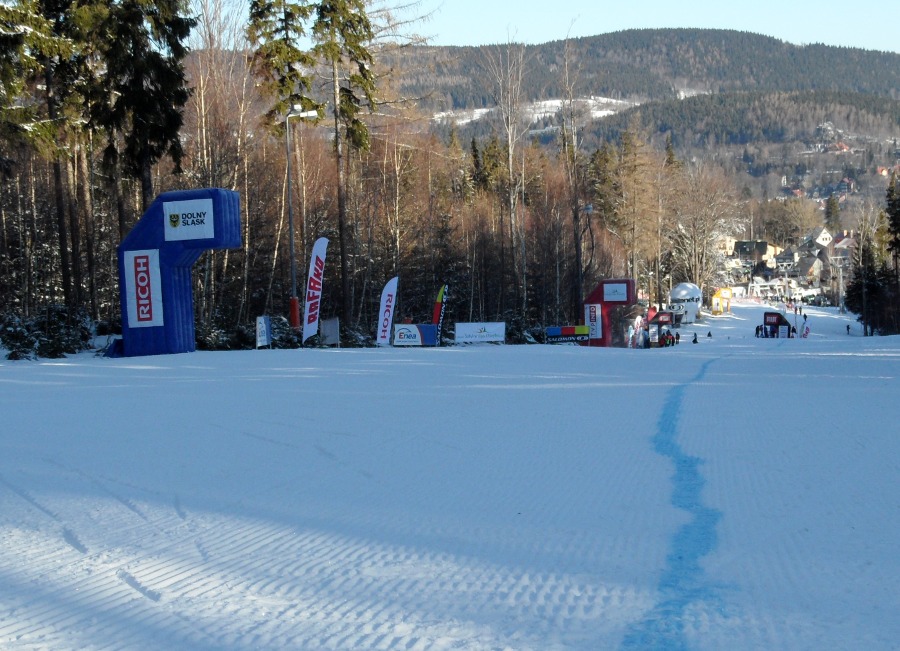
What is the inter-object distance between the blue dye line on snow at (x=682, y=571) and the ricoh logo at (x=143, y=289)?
1661 cm

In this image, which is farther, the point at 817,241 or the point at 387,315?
the point at 817,241

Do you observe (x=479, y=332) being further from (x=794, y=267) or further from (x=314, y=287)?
(x=794, y=267)

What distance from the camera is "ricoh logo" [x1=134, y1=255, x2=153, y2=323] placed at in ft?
72.7

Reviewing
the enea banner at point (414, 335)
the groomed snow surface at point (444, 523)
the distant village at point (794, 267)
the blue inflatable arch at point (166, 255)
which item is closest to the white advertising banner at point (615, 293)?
the enea banner at point (414, 335)

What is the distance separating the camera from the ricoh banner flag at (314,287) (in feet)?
86.8

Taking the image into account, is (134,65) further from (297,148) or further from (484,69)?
(484,69)

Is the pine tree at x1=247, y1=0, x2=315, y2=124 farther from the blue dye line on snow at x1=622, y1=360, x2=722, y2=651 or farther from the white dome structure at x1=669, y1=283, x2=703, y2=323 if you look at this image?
the white dome structure at x1=669, y1=283, x2=703, y2=323

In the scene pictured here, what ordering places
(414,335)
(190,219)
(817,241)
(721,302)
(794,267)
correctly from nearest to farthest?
(190,219) < (414,335) < (721,302) < (794,267) < (817,241)

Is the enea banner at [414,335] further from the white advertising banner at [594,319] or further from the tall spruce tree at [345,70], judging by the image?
the white advertising banner at [594,319]

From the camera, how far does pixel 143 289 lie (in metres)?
22.2

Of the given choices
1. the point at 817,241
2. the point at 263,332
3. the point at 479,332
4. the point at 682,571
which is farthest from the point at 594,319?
the point at 817,241

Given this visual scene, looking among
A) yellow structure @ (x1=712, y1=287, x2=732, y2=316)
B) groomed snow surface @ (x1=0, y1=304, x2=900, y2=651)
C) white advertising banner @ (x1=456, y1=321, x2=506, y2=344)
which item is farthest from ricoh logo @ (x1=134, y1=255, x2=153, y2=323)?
yellow structure @ (x1=712, y1=287, x2=732, y2=316)

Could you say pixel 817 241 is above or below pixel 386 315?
above

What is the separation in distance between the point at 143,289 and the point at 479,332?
15.7 meters
